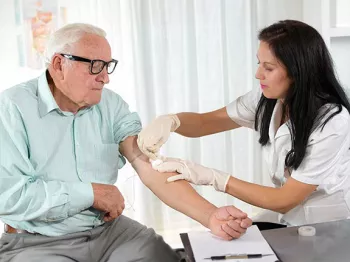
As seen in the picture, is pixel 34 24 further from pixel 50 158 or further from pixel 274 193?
pixel 274 193

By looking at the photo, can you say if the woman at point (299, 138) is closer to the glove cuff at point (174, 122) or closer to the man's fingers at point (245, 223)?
the glove cuff at point (174, 122)

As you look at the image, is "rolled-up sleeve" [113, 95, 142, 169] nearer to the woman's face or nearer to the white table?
the woman's face

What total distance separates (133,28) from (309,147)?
4.79 ft

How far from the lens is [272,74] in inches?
70.6

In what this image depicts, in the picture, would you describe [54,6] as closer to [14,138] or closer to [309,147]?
[14,138]

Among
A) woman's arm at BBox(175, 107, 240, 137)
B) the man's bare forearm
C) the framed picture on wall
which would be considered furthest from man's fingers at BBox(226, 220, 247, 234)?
the framed picture on wall

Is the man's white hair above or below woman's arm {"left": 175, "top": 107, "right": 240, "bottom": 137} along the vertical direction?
above

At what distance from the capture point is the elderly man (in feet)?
5.13

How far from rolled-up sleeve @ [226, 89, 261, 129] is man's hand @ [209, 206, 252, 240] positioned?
66 cm

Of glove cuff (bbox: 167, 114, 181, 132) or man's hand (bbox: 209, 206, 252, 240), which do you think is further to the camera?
glove cuff (bbox: 167, 114, 181, 132)

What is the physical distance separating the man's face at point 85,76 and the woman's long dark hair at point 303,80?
2.00 ft

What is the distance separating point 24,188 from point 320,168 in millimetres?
1013

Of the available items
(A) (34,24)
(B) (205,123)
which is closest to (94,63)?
(B) (205,123)

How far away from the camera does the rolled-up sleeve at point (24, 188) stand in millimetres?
1547
